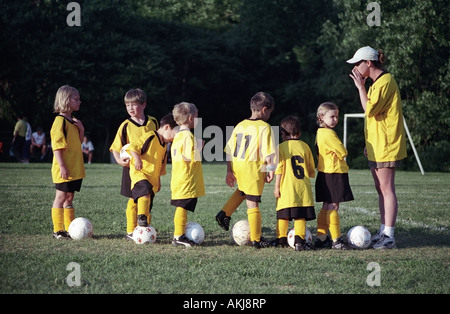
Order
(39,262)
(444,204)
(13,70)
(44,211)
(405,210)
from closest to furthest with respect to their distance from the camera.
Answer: (39,262) → (44,211) → (405,210) → (444,204) → (13,70)

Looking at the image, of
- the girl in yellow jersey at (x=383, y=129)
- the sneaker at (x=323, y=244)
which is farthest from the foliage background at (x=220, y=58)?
the sneaker at (x=323, y=244)

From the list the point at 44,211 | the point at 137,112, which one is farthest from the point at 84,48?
the point at 137,112

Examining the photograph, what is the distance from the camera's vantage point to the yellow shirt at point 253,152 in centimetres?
701

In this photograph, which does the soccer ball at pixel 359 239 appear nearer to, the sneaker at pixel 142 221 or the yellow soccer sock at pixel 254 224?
the yellow soccer sock at pixel 254 224

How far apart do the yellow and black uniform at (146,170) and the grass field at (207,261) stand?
54 centimetres

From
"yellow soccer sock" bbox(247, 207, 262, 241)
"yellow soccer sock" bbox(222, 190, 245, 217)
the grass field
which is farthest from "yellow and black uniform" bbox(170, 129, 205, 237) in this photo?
"yellow soccer sock" bbox(247, 207, 262, 241)

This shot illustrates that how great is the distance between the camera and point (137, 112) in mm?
7441

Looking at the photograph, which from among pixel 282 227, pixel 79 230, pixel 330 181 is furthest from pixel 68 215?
pixel 330 181

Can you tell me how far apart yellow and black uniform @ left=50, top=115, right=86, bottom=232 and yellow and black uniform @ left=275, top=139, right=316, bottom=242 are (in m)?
2.56

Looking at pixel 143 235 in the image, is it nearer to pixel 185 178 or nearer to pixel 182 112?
pixel 185 178

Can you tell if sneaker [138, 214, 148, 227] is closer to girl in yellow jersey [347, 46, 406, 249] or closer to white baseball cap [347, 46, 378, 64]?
girl in yellow jersey [347, 46, 406, 249]

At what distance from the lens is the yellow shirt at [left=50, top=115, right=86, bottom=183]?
7375 millimetres

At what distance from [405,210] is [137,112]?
216 inches
